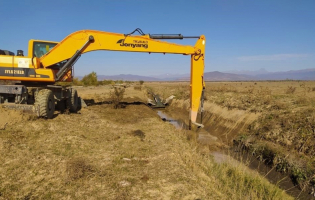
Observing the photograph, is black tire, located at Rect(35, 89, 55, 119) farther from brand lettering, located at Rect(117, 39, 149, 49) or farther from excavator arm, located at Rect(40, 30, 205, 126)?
brand lettering, located at Rect(117, 39, 149, 49)

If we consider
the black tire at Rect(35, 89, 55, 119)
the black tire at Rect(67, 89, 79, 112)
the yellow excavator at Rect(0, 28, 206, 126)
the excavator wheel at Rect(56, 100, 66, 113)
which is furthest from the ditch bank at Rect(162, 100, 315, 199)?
the excavator wheel at Rect(56, 100, 66, 113)

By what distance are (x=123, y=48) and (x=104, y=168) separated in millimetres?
6370

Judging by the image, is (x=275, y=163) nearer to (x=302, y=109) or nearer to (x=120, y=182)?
(x=302, y=109)

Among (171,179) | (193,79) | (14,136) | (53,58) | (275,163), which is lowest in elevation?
(275,163)

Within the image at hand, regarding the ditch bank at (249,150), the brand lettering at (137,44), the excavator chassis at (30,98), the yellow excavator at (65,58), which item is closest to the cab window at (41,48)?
the yellow excavator at (65,58)

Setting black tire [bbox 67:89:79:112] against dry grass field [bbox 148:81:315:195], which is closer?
dry grass field [bbox 148:81:315:195]

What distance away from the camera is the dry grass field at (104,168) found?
433cm

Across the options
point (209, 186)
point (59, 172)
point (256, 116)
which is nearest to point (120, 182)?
point (59, 172)

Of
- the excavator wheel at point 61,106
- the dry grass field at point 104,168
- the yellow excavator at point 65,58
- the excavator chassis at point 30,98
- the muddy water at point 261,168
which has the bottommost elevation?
the muddy water at point 261,168

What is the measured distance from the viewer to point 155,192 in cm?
438

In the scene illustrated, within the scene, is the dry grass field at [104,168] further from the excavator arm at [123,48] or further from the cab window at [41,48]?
the cab window at [41,48]

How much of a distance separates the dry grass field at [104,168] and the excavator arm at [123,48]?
8.54 feet

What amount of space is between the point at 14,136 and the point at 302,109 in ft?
34.2

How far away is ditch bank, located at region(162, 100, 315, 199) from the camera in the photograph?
6417 millimetres
